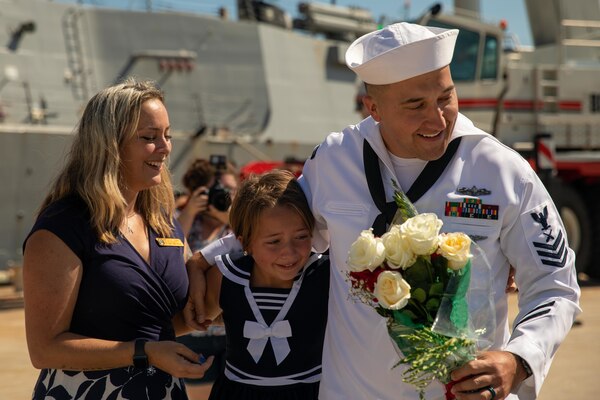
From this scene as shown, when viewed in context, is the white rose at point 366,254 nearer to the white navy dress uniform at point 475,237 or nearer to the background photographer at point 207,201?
the white navy dress uniform at point 475,237

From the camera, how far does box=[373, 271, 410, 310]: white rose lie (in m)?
2.20

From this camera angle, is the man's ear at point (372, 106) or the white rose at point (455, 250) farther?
the man's ear at point (372, 106)

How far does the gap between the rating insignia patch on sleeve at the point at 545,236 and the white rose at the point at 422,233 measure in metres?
0.40

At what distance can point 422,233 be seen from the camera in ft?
7.29

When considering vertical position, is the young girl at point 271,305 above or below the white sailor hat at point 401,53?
below

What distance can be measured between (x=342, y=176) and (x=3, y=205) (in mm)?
13741

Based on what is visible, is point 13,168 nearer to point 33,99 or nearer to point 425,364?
point 33,99

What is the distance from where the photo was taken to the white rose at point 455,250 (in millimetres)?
2209

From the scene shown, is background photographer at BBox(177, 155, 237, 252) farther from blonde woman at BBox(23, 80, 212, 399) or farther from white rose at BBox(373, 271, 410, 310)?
white rose at BBox(373, 271, 410, 310)

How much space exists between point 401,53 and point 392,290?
77cm

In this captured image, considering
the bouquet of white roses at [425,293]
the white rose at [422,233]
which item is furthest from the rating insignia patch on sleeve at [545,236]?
the white rose at [422,233]

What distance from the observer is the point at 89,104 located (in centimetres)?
304

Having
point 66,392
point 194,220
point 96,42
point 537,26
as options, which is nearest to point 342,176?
point 66,392

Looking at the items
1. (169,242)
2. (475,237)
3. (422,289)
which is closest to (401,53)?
(475,237)
